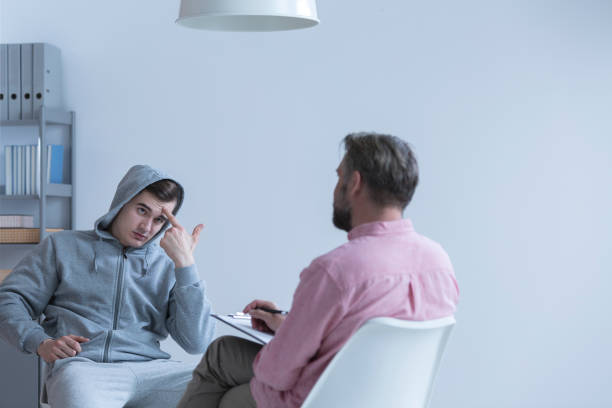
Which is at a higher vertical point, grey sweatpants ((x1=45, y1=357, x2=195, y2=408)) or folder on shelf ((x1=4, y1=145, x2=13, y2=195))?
folder on shelf ((x1=4, y1=145, x2=13, y2=195))

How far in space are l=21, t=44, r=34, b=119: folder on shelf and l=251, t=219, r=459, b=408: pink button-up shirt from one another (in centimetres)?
267

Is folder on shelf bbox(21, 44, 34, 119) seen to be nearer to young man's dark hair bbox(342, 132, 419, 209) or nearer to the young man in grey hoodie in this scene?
the young man in grey hoodie

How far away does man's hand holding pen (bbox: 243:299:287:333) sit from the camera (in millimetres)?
2008

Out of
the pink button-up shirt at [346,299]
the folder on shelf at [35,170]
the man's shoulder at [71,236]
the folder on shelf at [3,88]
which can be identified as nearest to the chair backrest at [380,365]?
the pink button-up shirt at [346,299]

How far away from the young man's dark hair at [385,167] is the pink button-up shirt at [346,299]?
0.23 ft

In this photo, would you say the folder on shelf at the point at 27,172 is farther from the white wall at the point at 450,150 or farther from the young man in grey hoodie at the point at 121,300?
the young man in grey hoodie at the point at 121,300

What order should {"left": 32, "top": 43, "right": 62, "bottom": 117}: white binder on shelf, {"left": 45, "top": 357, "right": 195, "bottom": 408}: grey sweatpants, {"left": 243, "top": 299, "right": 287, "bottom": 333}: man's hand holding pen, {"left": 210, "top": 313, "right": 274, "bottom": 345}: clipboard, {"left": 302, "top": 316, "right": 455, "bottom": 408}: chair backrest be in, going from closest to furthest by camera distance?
1. {"left": 302, "top": 316, "right": 455, "bottom": 408}: chair backrest
2. {"left": 210, "top": 313, "right": 274, "bottom": 345}: clipboard
3. {"left": 243, "top": 299, "right": 287, "bottom": 333}: man's hand holding pen
4. {"left": 45, "top": 357, "right": 195, "bottom": 408}: grey sweatpants
5. {"left": 32, "top": 43, "right": 62, "bottom": 117}: white binder on shelf

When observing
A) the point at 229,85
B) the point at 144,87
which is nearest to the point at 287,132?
the point at 229,85

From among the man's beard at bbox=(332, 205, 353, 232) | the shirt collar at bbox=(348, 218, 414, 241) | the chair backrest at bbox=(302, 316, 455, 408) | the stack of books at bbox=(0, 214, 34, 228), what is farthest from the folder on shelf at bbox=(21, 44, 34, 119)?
the chair backrest at bbox=(302, 316, 455, 408)

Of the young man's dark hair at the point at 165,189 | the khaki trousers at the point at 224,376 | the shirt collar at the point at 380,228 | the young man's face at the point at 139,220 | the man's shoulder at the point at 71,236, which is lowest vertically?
the khaki trousers at the point at 224,376

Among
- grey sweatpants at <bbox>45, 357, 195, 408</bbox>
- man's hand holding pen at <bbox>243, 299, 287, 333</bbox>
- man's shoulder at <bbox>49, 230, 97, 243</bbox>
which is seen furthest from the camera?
man's shoulder at <bbox>49, 230, 97, 243</bbox>

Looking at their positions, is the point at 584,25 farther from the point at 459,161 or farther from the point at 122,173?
the point at 122,173

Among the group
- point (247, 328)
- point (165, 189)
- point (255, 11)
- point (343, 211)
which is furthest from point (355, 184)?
point (165, 189)

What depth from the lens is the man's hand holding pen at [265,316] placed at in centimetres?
201
